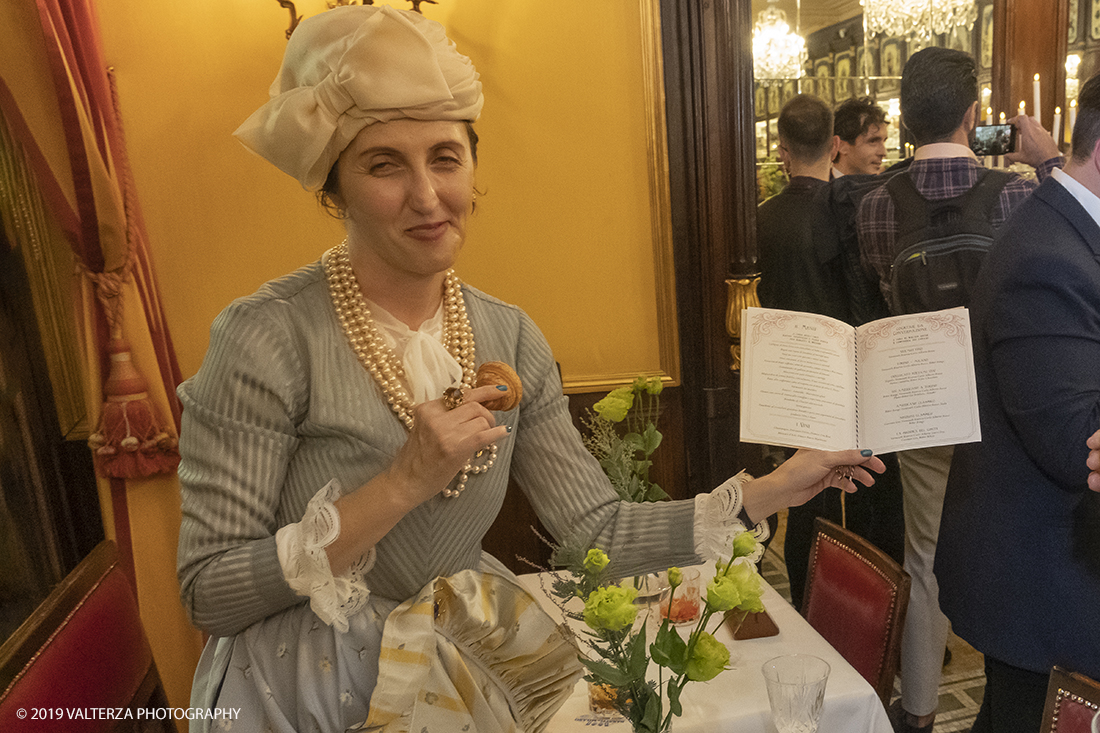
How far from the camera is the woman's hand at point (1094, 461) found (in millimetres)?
1289

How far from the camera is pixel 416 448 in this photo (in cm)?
95

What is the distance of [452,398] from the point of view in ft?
3.22

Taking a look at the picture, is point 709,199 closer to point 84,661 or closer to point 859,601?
point 859,601

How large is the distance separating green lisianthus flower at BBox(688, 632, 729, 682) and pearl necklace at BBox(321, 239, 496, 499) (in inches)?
15.7

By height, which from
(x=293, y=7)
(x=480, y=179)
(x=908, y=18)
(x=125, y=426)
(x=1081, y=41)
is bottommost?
(x=125, y=426)

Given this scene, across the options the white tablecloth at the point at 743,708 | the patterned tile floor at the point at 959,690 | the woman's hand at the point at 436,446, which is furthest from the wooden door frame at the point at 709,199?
the woman's hand at the point at 436,446

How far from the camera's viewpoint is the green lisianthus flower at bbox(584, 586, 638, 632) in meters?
0.84

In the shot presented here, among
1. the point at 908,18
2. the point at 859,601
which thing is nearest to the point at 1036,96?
the point at 908,18

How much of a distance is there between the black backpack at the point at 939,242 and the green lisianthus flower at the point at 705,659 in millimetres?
1899

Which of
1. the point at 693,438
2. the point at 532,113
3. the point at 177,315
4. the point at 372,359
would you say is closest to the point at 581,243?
the point at 532,113

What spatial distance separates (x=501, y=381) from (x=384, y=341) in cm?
19

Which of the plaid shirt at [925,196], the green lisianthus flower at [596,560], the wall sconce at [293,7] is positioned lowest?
the green lisianthus flower at [596,560]

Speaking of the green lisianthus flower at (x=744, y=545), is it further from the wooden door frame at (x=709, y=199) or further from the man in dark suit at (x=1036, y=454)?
the wooden door frame at (x=709, y=199)

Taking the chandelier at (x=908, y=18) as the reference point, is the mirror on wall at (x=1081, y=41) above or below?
below
